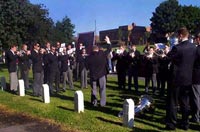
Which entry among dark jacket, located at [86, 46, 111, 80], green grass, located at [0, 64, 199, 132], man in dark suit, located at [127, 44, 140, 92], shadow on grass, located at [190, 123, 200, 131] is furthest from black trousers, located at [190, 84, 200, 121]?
man in dark suit, located at [127, 44, 140, 92]

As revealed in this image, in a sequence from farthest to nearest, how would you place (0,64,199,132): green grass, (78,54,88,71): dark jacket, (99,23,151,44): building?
(99,23,151,44): building
(78,54,88,71): dark jacket
(0,64,199,132): green grass

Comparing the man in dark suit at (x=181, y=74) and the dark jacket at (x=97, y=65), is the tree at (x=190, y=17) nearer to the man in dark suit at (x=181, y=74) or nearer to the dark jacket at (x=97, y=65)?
the dark jacket at (x=97, y=65)

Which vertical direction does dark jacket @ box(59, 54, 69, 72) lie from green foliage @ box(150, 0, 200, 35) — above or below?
below

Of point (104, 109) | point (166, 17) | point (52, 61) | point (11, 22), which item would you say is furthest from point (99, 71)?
point (166, 17)

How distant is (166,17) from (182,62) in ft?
261

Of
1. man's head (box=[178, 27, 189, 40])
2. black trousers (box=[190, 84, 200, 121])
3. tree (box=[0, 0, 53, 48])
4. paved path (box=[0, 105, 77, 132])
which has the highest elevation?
tree (box=[0, 0, 53, 48])

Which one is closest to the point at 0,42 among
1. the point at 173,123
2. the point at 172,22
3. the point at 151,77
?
the point at 151,77

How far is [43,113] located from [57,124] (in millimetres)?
1666

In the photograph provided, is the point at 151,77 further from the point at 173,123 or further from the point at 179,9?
the point at 179,9

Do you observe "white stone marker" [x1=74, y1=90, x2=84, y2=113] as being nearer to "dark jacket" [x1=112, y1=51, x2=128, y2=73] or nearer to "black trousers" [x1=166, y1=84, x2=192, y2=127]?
"black trousers" [x1=166, y1=84, x2=192, y2=127]

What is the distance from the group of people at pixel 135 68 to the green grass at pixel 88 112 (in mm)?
631

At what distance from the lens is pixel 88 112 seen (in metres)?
12.5

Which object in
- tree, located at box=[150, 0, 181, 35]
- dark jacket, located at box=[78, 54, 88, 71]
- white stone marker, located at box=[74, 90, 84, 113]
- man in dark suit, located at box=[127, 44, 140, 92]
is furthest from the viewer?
tree, located at box=[150, 0, 181, 35]

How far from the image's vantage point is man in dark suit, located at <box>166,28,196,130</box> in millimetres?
9664
